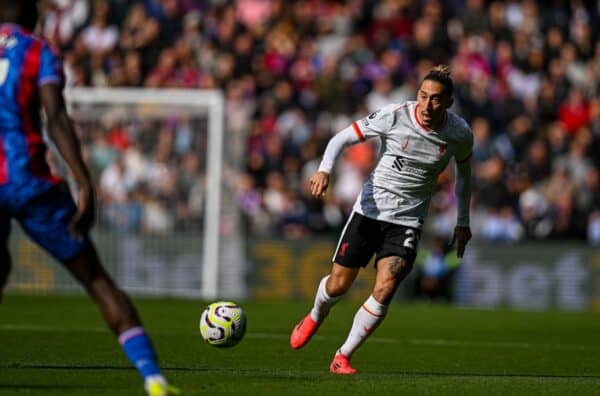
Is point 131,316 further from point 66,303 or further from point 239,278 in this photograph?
point 239,278

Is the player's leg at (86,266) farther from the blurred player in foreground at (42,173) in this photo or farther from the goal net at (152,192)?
the goal net at (152,192)

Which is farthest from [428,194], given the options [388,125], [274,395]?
[274,395]

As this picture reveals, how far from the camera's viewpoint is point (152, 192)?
862 inches

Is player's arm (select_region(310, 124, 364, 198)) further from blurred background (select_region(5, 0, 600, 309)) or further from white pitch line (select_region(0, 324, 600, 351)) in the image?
blurred background (select_region(5, 0, 600, 309))

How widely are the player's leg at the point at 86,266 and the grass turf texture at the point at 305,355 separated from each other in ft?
2.89

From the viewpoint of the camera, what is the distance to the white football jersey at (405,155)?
34.1 ft

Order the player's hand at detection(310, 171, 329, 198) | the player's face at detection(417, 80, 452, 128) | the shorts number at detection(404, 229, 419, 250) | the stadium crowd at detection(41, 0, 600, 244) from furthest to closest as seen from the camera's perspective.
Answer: the stadium crowd at detection(41, 0, 600, 244) → the shorts number at detection(404, 229, 419, 250) → the player's face at detection(417, 80, 452, 128) → the player's hand at detection(310, 171, 329, 198)

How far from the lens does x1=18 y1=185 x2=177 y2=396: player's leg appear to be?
7344 millimetres

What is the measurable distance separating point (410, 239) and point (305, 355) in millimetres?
2148

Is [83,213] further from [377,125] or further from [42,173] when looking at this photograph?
[377,125]

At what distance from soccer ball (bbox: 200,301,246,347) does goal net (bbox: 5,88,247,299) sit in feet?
35.4

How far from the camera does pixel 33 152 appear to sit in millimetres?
7406

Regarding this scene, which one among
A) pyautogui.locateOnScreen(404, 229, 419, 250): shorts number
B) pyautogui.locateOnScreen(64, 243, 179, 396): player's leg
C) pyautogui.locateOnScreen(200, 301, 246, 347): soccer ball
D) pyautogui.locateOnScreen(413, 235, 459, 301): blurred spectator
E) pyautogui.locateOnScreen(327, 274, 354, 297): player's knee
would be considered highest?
pyautogui.locateOnScreen(64, 243, 179, 396): player's leg

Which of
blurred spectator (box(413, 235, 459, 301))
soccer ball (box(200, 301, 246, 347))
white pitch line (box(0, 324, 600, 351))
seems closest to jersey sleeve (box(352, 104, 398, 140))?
soccer ball (box(200, 301, 246, 347))
